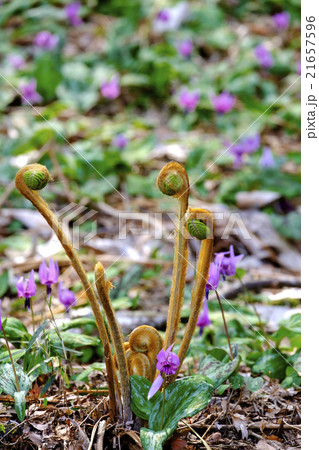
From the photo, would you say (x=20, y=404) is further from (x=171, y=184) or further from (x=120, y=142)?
(x=120, y=142)

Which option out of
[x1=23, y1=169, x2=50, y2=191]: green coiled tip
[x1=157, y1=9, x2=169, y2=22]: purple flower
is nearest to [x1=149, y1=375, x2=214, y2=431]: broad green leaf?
[x1=23, y1=169, x2=50, y2=191]: green coiled tip

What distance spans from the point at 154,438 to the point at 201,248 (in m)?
0.45

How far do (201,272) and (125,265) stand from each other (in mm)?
1729

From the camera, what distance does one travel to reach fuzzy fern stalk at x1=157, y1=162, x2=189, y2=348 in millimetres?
1286

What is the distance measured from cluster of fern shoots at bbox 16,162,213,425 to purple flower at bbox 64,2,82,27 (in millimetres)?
5480

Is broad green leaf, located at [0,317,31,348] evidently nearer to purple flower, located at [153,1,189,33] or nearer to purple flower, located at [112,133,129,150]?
purple flower, located at [112,133,129,150]

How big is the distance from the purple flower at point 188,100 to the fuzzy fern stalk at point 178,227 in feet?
12.4

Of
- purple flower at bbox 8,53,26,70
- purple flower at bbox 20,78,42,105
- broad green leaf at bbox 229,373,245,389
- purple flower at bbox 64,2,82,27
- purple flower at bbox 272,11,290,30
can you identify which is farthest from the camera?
purple flower at bbox 272,11,290,30

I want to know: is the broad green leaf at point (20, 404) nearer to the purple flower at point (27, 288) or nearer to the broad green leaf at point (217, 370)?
the purple flower at point (27, 288)

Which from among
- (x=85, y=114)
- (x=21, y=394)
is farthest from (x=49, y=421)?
(x=85, y=114)

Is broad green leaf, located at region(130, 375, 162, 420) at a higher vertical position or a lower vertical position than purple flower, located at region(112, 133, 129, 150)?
higher

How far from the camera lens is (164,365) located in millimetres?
1278

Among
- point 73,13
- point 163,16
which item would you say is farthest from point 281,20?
point 73,13

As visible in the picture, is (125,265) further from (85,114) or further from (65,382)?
(85,114)
